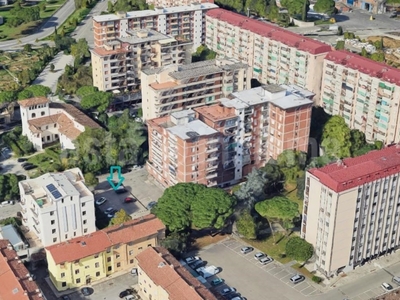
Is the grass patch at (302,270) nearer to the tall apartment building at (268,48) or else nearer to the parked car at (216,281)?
the parked car at (216,281)

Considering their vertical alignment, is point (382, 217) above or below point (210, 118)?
below

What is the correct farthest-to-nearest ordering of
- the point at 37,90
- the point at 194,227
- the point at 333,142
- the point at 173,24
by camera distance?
the point at 173,24 < the point at 37,90 < the point at 333,142 < the point at 194,227

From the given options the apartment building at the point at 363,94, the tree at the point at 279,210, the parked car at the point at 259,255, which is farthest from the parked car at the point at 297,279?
the apartment building at the point at 363,94

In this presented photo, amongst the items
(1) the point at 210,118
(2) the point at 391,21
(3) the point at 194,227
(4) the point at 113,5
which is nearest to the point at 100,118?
(1) the point at 210,118

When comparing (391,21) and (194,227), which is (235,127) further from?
(391,21)

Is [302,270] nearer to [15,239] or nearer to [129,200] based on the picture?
[129,200]

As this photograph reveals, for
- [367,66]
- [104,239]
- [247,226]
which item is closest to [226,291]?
[247,226]

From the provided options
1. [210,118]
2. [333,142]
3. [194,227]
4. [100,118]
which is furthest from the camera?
[100,118]
